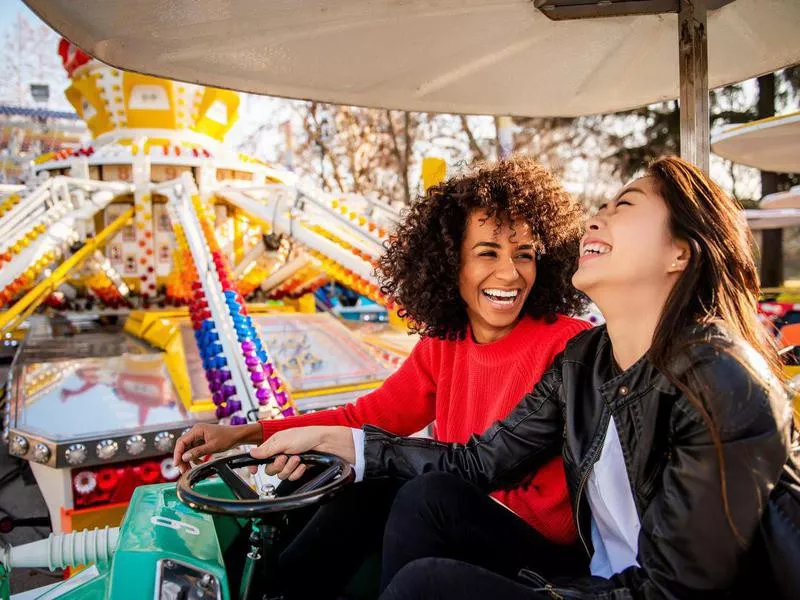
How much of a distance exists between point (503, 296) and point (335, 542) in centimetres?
81

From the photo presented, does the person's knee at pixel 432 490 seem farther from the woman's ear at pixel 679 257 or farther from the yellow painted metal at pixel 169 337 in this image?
the yellow painted metal at pixel 169 337

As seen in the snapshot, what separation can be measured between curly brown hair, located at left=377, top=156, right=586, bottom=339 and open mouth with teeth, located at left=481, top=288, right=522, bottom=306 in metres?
0.09

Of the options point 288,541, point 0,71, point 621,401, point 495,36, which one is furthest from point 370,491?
point 0,71

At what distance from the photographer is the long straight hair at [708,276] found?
1.19 meters

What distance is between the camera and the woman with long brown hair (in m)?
1.02

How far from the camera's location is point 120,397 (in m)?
3.64

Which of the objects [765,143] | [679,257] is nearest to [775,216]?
[765,143]

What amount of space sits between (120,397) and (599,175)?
14.0 meters

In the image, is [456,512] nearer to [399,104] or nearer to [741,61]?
[399,104]

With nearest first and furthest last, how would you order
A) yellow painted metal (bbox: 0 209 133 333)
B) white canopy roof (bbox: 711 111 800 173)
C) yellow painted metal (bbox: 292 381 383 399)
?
white canopy roof (bbox: 711 111 800 173)
yellow painted metal (bbox: 292 381 383 399)
yellow painted metal (bbox: 0 209 133 333)

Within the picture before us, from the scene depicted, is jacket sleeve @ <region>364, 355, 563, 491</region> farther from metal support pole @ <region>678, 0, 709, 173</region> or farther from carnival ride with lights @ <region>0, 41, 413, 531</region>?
carnival ride with lights @ <region>0, 41, 413, 531</region>

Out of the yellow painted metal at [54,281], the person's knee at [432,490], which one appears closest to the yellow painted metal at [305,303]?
the yellow painted metal at [54,281]

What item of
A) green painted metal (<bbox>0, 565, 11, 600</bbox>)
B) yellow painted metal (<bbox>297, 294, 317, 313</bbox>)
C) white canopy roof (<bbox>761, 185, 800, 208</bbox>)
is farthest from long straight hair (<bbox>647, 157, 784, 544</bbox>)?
white canopy roof (<bbox>761, 185, 800, 208</bbox>)

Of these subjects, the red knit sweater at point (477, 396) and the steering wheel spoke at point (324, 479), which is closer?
the steering wheel spoke at point (324, 479)
